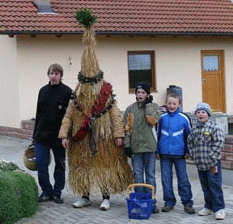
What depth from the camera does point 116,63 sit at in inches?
680

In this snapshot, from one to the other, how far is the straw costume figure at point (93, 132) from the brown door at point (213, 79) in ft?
38.9

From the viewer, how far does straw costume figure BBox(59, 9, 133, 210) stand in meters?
7.40

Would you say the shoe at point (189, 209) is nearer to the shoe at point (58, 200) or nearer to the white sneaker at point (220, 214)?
the white sneaker at point (220, 214)

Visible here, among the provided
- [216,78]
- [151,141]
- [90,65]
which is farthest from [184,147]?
[216,78]

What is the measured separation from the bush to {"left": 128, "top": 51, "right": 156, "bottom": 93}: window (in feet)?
33.2

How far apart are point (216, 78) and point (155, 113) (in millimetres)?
12414

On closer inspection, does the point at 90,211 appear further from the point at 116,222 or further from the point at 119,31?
the point at 119,31

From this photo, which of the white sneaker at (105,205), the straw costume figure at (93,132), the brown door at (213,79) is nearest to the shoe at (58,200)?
the straw costume figure at (93,132)

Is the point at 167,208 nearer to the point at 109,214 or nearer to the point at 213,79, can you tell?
the point at 109,214

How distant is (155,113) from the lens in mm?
7242

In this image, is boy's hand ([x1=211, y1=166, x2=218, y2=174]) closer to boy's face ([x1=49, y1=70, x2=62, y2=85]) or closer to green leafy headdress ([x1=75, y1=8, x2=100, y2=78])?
green leafy headdress ([x1=75, y1=8, x2=100, y2=78])

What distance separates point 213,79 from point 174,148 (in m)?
12.3

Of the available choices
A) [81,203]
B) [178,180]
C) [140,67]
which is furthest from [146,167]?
[140,67]

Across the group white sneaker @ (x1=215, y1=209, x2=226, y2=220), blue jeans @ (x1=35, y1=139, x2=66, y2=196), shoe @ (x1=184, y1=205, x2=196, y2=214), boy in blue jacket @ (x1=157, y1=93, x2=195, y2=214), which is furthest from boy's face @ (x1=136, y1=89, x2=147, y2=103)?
white sneaker @ (x1=215, y1=209, x2=226, y2=220)
